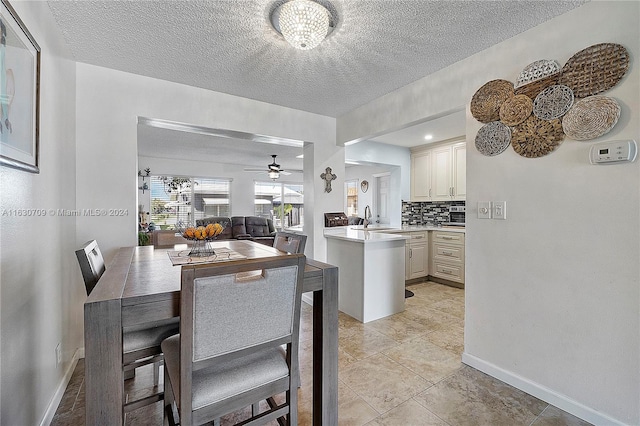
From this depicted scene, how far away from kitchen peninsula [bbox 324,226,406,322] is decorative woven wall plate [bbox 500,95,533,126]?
1.58m

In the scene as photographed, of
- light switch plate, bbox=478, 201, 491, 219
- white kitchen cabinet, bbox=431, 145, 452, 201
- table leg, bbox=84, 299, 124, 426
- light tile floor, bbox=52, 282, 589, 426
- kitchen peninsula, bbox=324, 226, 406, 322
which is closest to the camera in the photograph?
table leg, bbox=84, 299, 124, 426

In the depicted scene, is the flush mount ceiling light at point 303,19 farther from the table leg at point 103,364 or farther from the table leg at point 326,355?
the table leg at point 103,364

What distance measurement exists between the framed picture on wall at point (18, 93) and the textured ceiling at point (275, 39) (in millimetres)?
561

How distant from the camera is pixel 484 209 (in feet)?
6.77

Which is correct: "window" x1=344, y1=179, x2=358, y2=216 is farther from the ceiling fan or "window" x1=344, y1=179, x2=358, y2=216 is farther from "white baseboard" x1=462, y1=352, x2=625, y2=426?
"white baseboard" x1=462, y1=352, x2=625, y2=426

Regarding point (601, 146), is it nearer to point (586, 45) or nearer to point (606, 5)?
point (586, 45)

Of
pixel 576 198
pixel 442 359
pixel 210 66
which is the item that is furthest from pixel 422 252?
pixel 210 66

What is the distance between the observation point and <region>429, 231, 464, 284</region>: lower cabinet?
409cm

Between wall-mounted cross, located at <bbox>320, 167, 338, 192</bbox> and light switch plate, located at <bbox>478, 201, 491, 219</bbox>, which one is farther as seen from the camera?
wall-mounted cross, located at <bbox>320, 167, 338, 192</bbox>

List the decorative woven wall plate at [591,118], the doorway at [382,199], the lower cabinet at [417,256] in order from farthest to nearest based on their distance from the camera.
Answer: the doorway at [382,199] < the lower cabinet at [417,256] < the decorative woven wall plate at [591,118]

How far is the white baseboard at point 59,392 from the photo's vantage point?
5.00 ft

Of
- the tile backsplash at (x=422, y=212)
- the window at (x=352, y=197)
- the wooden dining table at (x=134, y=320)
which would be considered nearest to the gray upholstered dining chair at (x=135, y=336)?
the wooden dining table at (x=134, y=320)

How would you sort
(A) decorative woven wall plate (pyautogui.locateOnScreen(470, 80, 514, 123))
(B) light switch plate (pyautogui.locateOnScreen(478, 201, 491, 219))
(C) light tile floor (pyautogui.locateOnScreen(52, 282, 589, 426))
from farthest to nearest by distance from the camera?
(B) light switch plate (pyautogui.locateOnScreen(478, 201, 491, 219)) < (A) decorative woven wall plate (pyautogui.locateOnScreen(470, 80, 514, 123)) < (C) light tile floor (pyautogui.locateOnScreen(52, 282, 589, 426))

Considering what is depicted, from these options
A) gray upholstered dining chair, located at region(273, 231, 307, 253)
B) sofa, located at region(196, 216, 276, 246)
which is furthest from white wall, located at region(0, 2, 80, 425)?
sofa, located at region(196, 216, 276, 246)
